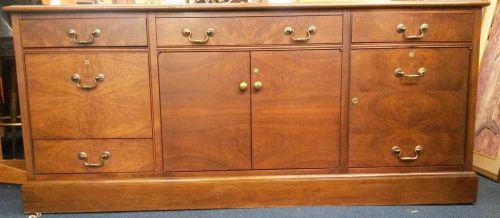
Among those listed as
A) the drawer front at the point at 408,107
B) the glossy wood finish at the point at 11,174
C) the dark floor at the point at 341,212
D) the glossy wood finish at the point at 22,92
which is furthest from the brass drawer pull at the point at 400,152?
the glossy wood finish at the point at 11,174

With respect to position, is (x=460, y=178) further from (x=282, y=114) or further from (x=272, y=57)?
(x=272, y=57)

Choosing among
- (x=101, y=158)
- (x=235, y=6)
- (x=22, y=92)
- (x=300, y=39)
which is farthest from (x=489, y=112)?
(x=22, y=92)

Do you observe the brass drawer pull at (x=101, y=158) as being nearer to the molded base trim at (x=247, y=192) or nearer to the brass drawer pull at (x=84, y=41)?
the molded base trim at (x=247, y=192)

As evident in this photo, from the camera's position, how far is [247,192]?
159 centimetres

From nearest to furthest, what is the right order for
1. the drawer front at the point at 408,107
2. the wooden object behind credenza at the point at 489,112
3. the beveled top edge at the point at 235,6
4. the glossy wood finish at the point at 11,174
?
the beveled top edge at the point at 235,6 → the drawer front at the point at 408,107 → the glossy wood finish at the point at 11,174 → the wooden object behind credenza at the point at 489,112

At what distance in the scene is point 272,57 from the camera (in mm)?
1505

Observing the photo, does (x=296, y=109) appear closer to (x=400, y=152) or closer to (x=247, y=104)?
(x=247, y=104)

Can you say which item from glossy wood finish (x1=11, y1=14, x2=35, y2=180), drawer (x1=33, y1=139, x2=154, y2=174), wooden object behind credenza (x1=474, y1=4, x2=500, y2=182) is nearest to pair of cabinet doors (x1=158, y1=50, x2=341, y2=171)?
drawer (x1=33, y1=139, x2=154, y2=174)

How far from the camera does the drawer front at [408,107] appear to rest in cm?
153

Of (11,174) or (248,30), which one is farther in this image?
(11,174)

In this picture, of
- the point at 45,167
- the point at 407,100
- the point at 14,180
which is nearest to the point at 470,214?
the point at 407,100

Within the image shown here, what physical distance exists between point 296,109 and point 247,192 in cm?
39

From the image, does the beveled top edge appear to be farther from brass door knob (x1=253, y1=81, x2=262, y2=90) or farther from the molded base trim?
the molded base trim

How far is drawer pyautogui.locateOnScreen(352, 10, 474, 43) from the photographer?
1.49 metres
